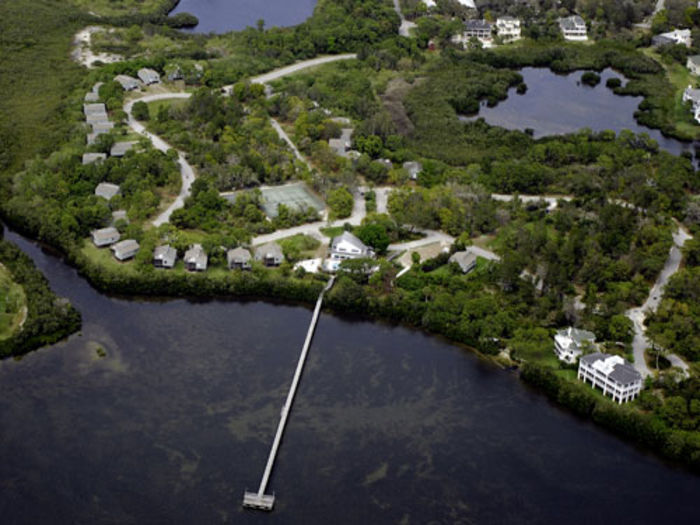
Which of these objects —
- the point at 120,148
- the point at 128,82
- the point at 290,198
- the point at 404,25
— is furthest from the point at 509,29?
the point at 120,148

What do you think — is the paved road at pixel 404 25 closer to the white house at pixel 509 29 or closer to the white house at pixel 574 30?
the white house at pixel 509 29

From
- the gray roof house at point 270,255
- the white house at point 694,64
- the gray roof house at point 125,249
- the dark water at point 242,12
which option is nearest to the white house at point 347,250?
the gray roof house at point 270,255

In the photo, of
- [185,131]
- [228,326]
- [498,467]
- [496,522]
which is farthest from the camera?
[185,131]

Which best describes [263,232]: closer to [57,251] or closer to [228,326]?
[228,326]

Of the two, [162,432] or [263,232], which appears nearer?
[162,432]

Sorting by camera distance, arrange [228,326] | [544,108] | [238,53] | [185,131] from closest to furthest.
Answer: [228,326] → [185,131] → [544,108] → [238,53]

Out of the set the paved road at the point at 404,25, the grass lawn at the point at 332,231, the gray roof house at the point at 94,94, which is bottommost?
the grass lawn at the point at 332,231

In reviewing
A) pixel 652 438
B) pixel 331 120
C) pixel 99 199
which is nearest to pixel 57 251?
pixel 99 199
